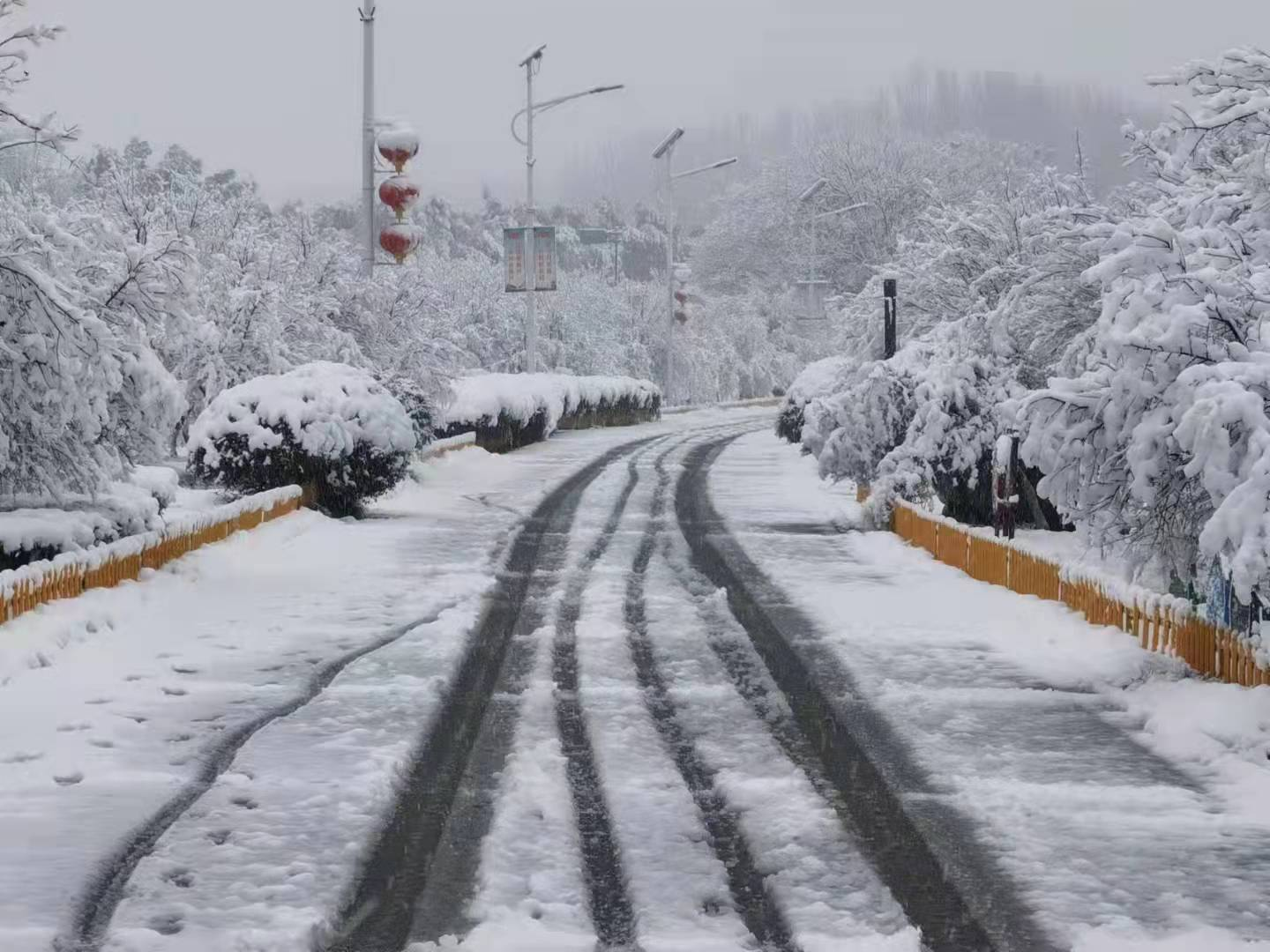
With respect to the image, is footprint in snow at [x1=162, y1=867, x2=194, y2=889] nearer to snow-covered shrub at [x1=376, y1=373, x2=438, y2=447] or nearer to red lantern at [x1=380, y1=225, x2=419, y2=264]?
snow-covered shrub at [x1=376, y1=373, x2=438, y2=447]

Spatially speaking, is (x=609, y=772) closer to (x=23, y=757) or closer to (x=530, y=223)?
(x=23, y=757)

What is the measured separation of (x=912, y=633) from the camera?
40.4 ft

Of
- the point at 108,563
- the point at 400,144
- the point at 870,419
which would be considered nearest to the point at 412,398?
the point at 400,144

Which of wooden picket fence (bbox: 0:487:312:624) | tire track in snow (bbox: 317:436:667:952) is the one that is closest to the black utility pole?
wooden picket fence (bbox: 0:487:312:624)

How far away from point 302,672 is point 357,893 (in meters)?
4.60

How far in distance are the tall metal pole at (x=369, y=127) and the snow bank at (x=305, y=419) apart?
628 centimetres

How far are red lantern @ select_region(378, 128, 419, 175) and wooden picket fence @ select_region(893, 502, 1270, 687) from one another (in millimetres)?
12985

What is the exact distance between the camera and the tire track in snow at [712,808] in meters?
5.69

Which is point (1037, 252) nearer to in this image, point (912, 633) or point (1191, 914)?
point (912, 633)

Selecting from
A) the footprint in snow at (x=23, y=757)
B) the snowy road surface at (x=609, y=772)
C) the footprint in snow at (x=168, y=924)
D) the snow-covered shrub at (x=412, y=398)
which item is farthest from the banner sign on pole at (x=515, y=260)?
the footprint in snow at (x=168, y=924)

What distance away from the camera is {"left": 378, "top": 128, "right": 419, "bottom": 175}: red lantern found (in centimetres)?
2702

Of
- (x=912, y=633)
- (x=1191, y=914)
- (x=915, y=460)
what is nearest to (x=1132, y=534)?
(x=912, y=633)

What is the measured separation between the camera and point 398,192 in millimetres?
27266

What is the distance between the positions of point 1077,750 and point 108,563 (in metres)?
8.07
